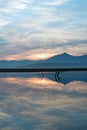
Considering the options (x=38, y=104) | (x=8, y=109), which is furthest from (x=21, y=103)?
(x=8, y=109)

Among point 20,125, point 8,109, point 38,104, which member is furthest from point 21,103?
point 20,125

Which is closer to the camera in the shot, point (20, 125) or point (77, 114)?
point (20, 125)

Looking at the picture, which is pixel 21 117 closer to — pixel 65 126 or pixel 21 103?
pixel 65 126

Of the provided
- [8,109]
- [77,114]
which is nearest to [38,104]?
[8,109]

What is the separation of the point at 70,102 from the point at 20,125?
4.96 meters

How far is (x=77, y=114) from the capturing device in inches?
459

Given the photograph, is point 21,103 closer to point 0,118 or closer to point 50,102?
point 50,102

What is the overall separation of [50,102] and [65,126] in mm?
5003

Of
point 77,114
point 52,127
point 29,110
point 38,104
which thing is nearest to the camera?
point 52,127

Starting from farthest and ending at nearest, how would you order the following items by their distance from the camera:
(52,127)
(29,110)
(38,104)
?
(38,104) < (29,110) < (52,127)

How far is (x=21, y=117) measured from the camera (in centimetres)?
1127

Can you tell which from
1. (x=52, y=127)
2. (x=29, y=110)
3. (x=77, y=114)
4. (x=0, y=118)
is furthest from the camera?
(x=29, y=110)

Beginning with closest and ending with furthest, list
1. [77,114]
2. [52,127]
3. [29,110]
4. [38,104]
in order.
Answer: [52,127] → [77,114] → [29,110] → [38,104]

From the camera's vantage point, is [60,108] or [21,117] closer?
[21,117]
